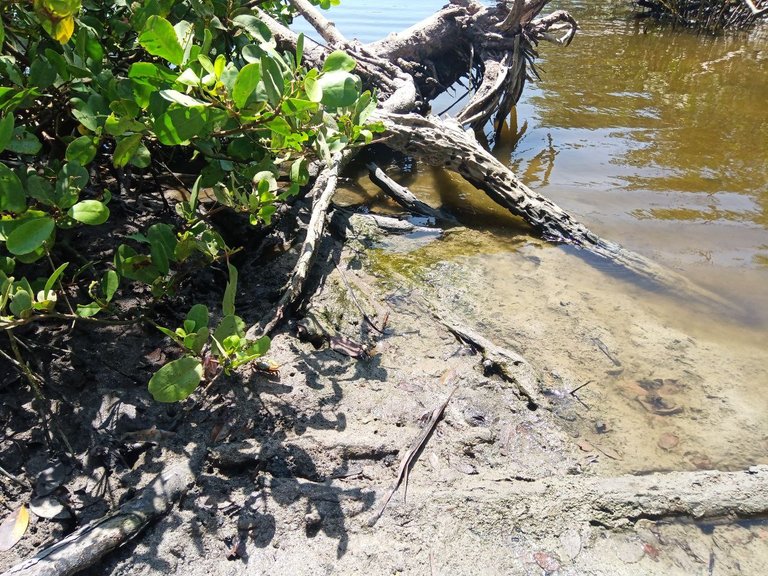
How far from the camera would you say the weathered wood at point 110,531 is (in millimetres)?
1581

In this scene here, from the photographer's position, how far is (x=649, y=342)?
315 centimetres

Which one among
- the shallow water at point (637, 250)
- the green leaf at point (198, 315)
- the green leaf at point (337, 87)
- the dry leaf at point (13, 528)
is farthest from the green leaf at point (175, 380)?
the shallow water at point (637, 250)

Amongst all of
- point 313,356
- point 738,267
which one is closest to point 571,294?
point 738,267

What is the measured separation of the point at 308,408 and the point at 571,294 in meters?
2.01

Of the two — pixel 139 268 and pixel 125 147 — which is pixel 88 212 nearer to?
pixel 125 147

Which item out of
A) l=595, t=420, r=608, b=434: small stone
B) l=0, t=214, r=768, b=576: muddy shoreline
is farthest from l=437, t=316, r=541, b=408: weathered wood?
l=595, t=420, r=608, b=434: small stone

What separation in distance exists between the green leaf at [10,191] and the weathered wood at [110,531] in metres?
0.98

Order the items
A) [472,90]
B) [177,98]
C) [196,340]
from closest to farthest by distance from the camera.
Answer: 1. [177,98]
2. [196,340]
3. [472,90]

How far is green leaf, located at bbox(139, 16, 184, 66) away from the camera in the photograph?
1496mm

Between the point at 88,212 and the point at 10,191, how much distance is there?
8.5 inches

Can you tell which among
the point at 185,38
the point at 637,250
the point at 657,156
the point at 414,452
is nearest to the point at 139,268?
the point at 185,38

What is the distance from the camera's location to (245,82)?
1.51 meters

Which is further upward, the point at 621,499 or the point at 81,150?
the point at 81,150

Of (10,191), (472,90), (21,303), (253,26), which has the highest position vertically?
(253,26)
